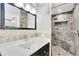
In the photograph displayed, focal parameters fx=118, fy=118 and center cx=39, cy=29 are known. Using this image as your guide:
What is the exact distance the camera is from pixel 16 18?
60.2 inches

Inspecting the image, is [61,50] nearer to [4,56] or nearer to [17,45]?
[17,45]

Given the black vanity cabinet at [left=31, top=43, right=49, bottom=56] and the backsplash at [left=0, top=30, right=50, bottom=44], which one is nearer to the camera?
the backsplash at [left=0, top=30, right=50, bottom=44]

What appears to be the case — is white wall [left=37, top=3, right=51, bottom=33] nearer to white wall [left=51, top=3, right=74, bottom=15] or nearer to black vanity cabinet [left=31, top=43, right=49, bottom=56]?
white wall [left=51, top=3, right=74, bottom=15]

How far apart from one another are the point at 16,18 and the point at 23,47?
39cm

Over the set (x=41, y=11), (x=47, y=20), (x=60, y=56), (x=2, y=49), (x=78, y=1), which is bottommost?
(x=60, y=56)

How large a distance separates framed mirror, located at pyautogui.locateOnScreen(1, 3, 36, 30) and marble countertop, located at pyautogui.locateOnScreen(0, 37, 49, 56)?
19 centimetres

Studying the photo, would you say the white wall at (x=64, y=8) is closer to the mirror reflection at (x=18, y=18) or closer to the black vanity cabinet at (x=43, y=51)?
the mirror reflection at (x=18, y=18)

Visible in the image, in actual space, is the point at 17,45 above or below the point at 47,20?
below

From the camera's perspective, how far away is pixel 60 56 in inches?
62.0

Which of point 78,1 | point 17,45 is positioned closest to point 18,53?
point 17,45

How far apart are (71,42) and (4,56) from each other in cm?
89

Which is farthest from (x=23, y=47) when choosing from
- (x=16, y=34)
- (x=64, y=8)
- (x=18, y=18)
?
(x=64, y=8)

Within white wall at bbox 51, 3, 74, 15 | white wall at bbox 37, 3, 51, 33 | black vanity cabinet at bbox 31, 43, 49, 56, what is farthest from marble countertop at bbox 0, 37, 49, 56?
white wall at bbox 51, 3, 74, 15

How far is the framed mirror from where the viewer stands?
58.6 inches
